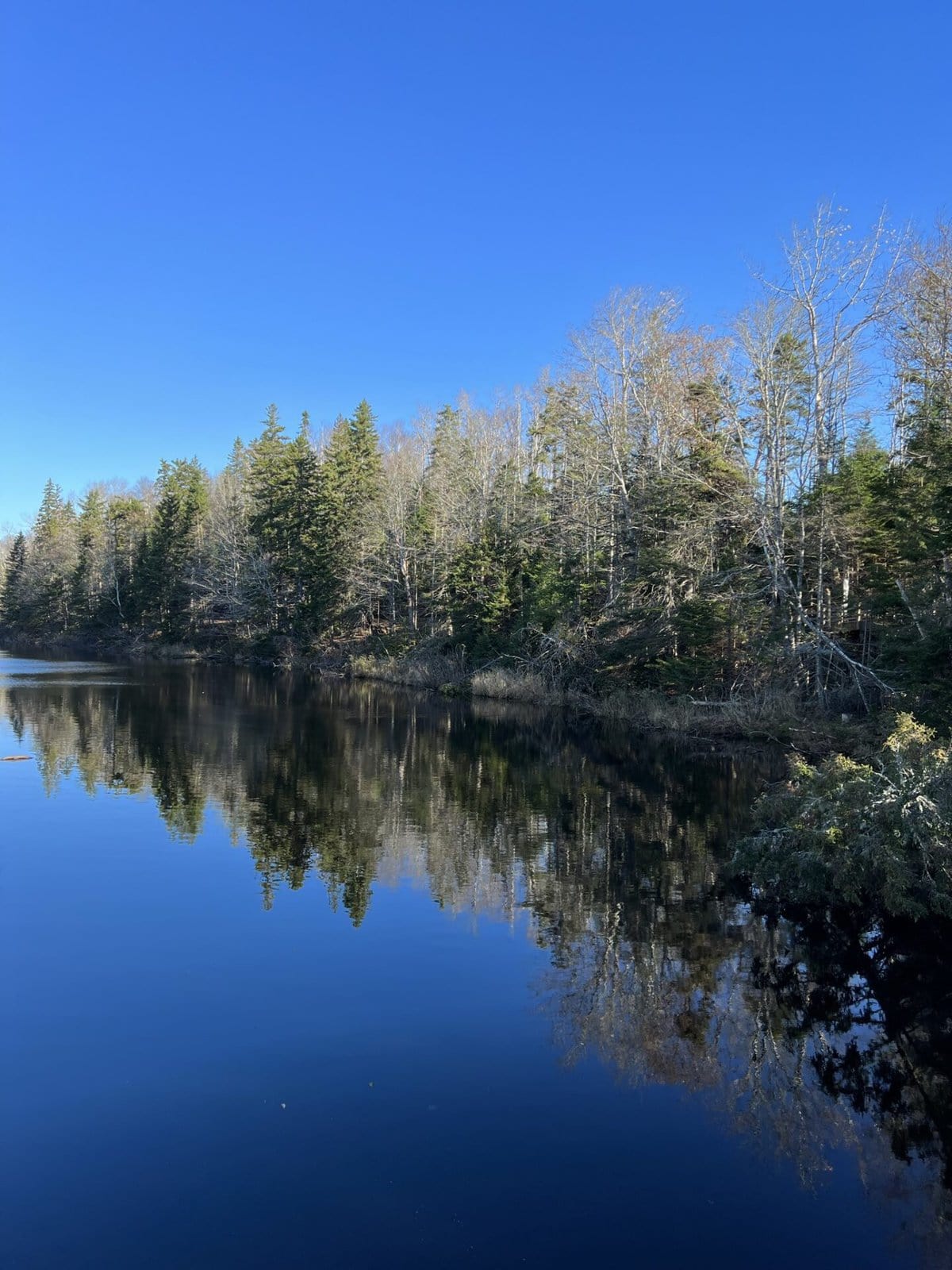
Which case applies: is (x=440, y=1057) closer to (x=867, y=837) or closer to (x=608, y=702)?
(x=867, y=837)

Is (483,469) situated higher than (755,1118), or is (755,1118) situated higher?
(483,469)

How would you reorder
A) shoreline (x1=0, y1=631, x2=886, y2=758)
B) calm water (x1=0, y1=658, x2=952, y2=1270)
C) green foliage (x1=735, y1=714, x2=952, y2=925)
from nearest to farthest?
calm water (x1=0, y1=658, x2=952, y2=1270)
green foliage (x1=735, y1=714, x2=952, y2=925)
shoreline (x1=0, y1=631, x2=886, y2=758)

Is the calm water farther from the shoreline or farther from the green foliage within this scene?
the shoreline

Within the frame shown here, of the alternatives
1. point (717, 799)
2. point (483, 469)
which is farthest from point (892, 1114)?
point (483, 469)

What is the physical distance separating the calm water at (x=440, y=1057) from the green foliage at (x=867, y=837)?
749mm

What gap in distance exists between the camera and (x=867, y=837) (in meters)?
9.77

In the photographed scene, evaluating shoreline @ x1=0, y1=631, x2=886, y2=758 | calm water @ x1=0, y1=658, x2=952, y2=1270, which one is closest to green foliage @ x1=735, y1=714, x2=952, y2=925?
calm water @ x1=0, y1=658, x2=952, y2=1270

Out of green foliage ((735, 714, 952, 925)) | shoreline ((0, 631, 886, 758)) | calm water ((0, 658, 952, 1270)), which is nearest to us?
calm water ((0, 658, 952, 1270))

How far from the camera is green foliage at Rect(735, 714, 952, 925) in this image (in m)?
9.41

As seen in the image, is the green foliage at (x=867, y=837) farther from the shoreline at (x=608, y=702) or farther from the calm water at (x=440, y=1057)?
the shoreline at (x=608, y=702)

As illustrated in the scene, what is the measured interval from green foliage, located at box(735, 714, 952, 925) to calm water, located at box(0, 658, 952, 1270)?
75 centimetres

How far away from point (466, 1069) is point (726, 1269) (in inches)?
108

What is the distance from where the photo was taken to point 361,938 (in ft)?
33.7

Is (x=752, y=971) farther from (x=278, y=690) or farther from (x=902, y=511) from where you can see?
(x=278, y=690)
